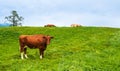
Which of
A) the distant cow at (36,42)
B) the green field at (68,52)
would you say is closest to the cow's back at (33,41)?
the distant cow at (36,42)

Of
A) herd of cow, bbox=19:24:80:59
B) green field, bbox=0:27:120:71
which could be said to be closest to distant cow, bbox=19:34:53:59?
herd of cow, bbox=19:24:80:59

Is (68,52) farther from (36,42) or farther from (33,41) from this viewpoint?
(33,41)

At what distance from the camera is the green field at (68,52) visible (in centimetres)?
2861

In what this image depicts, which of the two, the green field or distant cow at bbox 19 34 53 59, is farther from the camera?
distant cow at bbox 19 34 53 59

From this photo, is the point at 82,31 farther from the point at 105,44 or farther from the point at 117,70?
the point at 117,70

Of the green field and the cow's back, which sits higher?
the cow's back

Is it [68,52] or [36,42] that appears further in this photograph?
[68,52]

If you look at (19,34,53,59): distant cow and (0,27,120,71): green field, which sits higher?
(19,34,53,59): distant cow

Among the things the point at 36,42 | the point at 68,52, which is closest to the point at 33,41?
the point at 36,42

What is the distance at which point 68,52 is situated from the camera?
35156mm

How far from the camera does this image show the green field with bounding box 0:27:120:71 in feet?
93.9

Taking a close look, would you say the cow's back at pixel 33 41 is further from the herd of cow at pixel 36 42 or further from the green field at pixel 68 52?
the green field at pixel 68 52

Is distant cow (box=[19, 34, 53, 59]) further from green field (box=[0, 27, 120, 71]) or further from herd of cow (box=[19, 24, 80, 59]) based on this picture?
green field (box=[0, 27, 120, 71])

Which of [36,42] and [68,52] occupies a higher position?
[36,42]
